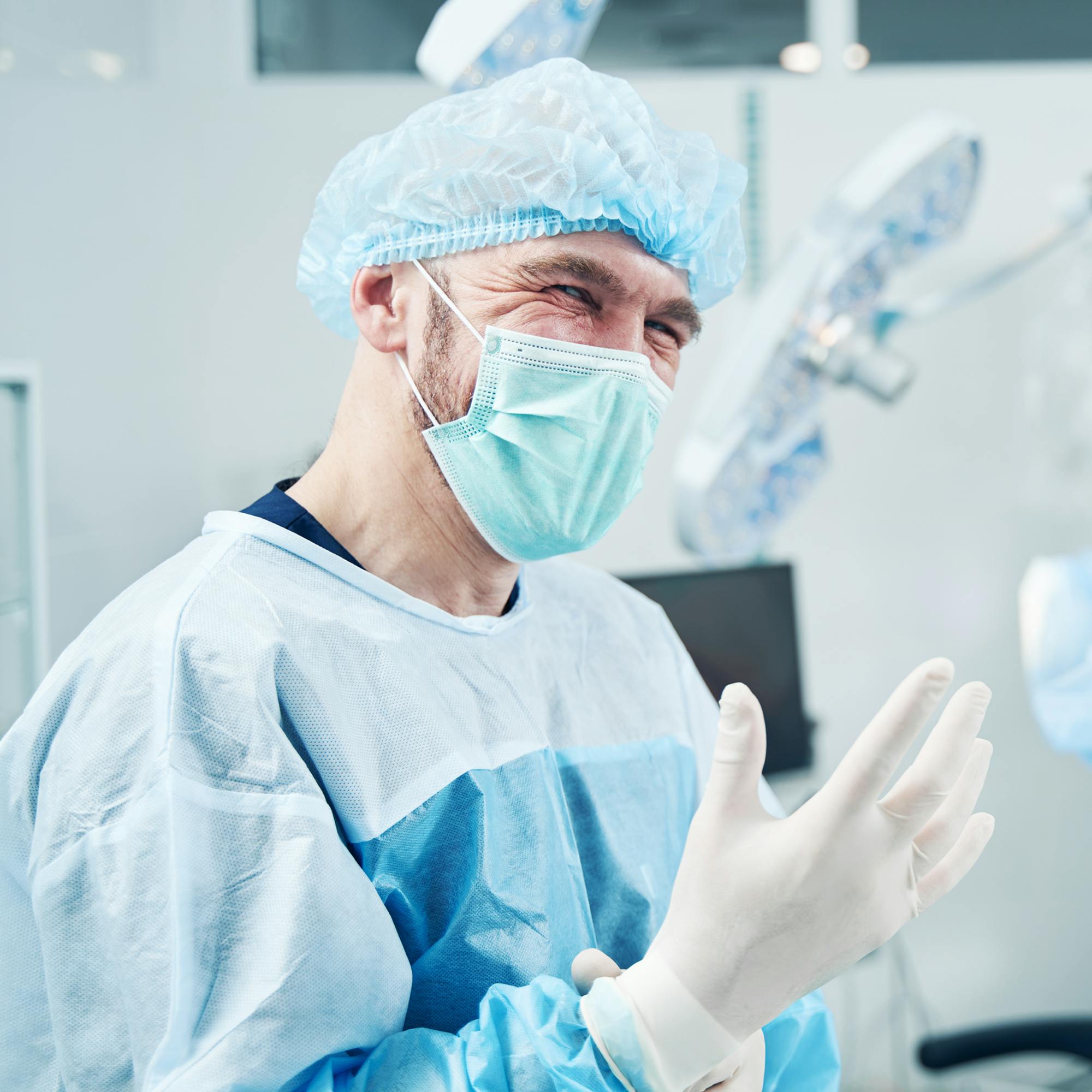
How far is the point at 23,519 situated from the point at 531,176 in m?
1.08

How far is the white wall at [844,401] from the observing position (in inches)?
94.7

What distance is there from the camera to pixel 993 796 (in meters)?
2.59

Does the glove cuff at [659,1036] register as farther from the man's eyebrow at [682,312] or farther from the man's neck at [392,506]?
the man's eyebrow at [682,312]

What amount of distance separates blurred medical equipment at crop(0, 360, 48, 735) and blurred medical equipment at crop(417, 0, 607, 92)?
2.51 ft

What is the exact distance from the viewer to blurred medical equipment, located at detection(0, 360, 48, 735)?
58.4 inches

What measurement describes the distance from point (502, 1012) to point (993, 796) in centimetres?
227

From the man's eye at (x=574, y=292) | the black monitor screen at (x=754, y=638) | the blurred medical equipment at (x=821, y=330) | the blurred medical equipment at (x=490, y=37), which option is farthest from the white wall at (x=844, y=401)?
the man's eye at (x=574, y=292)

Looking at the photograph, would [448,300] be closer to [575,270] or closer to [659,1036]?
[575,270]

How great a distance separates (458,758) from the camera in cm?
81

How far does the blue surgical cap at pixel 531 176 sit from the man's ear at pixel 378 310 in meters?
0.02

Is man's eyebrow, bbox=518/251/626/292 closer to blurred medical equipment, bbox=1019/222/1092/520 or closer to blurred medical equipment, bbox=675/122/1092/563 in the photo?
blurred medical equipment, bbox=675/122/1092/563

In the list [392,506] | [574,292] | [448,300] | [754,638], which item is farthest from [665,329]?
[754,638]

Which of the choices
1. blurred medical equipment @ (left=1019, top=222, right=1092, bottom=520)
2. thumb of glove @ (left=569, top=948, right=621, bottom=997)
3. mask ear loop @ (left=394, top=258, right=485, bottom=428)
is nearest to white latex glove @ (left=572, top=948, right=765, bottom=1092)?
thumb of glove @ (left=569, top=948, right=621, bottom=997)

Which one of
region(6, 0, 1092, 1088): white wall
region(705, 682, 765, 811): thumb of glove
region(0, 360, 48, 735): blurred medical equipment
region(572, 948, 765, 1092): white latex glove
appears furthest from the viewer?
region(6, 0, 1092, 1088): white wall
